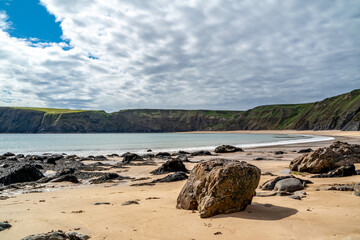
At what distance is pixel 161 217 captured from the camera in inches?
239

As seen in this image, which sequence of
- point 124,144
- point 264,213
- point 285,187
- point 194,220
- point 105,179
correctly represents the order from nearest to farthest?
point 194,220, point 264,213, point 285,187, point 105,179, point 124,144

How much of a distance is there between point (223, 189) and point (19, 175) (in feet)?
42.7

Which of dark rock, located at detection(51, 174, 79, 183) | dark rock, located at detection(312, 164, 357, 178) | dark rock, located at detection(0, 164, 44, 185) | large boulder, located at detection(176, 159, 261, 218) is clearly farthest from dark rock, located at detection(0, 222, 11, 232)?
dark rock, located at detection(312, 164, 357, 178)

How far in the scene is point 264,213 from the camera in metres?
5.95

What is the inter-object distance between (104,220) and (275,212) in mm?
4120

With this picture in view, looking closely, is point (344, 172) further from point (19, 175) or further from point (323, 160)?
point (19, 175)

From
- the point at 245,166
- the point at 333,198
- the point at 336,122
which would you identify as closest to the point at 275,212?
the point at 245,166

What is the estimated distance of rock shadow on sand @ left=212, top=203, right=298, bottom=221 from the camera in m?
5.64

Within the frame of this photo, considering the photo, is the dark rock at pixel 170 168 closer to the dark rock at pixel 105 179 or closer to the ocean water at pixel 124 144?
the dark rock at pixel 105 179

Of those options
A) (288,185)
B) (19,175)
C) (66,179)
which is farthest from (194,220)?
(19,175)

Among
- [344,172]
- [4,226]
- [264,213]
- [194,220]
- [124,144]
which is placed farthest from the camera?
[124,144]

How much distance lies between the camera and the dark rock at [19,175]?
13.5 meters

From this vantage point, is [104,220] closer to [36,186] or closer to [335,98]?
[36,186]

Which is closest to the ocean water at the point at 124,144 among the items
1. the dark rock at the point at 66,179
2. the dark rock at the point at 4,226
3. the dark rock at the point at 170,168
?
→ the dark rock at the point at 170,168
